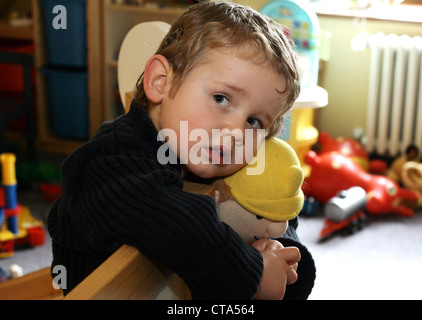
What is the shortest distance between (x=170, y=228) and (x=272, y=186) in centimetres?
17

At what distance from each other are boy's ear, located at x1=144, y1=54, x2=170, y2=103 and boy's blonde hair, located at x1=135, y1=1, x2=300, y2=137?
10mm

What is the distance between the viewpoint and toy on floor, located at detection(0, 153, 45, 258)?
1998mm

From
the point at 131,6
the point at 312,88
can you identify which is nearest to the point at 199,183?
the point at 312,88

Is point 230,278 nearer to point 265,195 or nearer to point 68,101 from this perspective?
point 265,195

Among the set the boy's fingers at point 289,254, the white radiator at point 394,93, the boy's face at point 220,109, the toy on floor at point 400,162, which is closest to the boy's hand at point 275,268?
the boy's fingers at point 289,254

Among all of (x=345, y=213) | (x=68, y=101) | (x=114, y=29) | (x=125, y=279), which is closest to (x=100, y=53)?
(x=114, y=29)

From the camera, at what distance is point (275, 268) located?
0.67 meters

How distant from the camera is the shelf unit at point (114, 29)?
2828 mm

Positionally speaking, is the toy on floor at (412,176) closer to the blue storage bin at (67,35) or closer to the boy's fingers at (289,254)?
the blue storage bin at (67,35)

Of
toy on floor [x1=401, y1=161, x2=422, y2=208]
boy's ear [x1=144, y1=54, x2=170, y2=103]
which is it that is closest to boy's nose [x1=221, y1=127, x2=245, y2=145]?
boy's ear [x1=144, y1=54, x2=170, y2=103]

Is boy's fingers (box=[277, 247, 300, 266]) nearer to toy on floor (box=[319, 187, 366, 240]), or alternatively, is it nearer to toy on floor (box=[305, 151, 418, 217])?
toy on floor (box=[319, 187, 366, 240])

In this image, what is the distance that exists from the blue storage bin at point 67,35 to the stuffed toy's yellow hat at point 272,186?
7.60ft

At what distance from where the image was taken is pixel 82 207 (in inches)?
26.4

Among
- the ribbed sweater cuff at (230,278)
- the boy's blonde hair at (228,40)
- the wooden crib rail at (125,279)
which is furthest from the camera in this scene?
the boy's blonde hair at (228,40)
